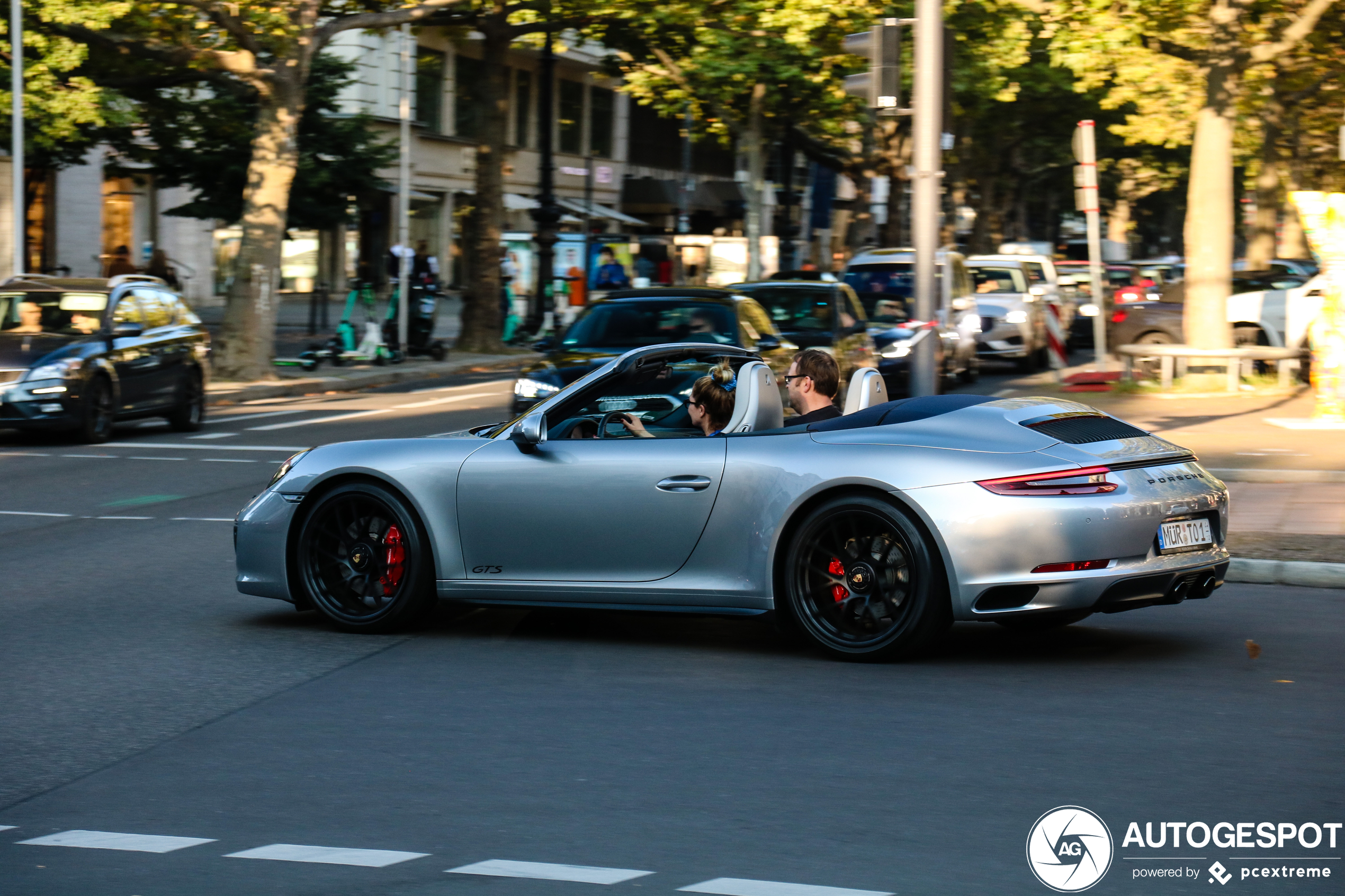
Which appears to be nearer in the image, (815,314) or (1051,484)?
(1051,484)

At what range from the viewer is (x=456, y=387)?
25953 mm

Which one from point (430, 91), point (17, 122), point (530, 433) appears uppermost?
point (430, 91)

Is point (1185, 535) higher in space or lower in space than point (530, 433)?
lower

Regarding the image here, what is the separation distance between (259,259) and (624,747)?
20.6 metres

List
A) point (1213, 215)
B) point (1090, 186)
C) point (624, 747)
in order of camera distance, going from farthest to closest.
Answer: point (1213, 215), point (1090, 186), point (624, 747)

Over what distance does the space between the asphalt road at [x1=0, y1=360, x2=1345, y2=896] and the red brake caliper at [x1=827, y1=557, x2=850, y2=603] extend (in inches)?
11.0

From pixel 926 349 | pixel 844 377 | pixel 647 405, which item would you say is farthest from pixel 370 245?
pixel 647 405

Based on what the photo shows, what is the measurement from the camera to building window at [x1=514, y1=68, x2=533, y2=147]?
60625 mm

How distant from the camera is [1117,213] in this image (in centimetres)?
8294

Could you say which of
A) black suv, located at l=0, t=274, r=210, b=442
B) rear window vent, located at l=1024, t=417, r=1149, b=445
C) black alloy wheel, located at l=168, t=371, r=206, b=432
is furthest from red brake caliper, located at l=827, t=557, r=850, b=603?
black alloy wheel, located at l=168, t=371, r=206, b=432

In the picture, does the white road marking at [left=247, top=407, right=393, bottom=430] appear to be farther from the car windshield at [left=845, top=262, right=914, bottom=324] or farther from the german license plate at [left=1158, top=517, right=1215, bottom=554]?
the german license plate at [left=1158, top=517, right=1215, bottom=554]

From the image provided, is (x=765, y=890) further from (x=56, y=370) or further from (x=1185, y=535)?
(x=56, y=370)

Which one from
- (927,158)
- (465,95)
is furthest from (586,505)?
(465,95)

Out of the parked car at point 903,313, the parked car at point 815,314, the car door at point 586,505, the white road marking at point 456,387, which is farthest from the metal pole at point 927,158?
the white road marking at point 456,387
